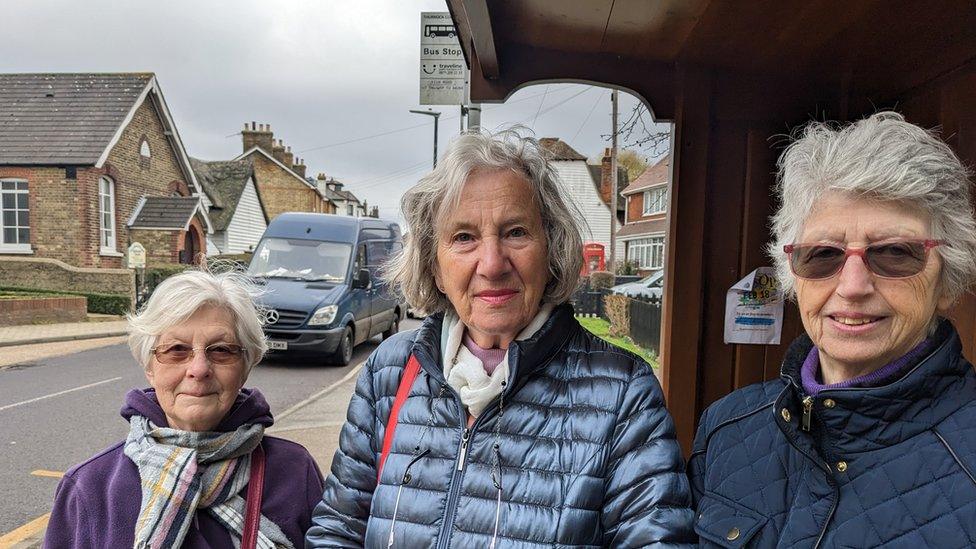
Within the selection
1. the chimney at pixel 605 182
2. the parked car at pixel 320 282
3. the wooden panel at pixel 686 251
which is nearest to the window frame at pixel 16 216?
the parked car at pixel 320 282

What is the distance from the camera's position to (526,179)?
1.67 meters

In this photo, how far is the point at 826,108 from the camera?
2670mm

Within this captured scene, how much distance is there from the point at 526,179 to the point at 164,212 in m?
24.4

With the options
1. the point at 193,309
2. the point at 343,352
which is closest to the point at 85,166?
the point at 343,352

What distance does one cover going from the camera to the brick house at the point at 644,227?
30.2m

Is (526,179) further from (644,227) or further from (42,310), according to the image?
(644,227)

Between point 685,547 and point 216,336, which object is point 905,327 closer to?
point 685,547

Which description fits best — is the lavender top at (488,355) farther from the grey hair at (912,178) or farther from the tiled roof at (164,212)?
the tiled roof at (164,212)

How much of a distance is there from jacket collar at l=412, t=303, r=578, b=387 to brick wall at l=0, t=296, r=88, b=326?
1652 centimetres

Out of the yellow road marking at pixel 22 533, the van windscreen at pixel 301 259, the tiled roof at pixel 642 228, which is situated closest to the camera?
the yellow road marking at pixel 22 533

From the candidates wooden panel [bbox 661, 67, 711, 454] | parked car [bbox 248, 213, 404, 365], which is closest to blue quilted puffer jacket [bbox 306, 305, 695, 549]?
wooden panel [bbox 661, 67, 711, 454]

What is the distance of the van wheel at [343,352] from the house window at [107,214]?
15.9 m

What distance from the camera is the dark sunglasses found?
182cm

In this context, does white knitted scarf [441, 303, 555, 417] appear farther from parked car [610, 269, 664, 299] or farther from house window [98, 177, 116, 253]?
house window [98, 177, 116, 253]
